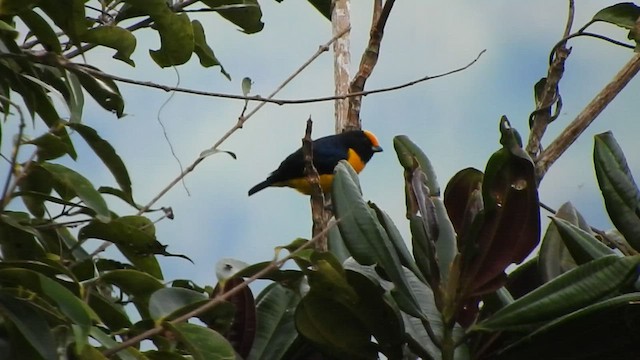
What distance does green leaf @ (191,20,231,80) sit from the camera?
97.9 inches

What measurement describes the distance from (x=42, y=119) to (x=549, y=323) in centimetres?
136

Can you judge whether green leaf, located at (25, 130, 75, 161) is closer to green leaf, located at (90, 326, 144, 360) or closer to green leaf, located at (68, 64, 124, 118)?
green leaf, located at (68, 64, 124, 118)

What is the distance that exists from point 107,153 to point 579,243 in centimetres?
102

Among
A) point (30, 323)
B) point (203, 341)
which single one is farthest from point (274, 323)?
point (30, 323)

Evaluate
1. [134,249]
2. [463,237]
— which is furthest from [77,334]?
[134,249]

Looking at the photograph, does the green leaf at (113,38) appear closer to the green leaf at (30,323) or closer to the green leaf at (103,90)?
the green leaf at (103,90)

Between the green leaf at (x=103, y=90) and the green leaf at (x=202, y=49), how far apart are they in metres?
0.29

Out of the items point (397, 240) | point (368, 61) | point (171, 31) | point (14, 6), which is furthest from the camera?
point (368, 61)

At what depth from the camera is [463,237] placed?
1.38m

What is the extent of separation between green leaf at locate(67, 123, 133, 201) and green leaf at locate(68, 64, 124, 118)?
0.41 ft

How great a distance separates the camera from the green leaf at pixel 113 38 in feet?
6.95

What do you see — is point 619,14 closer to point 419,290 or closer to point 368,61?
point 368,61

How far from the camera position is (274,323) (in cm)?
148

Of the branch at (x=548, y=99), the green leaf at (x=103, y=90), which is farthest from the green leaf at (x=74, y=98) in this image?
the branch at (x=548, y=99)
